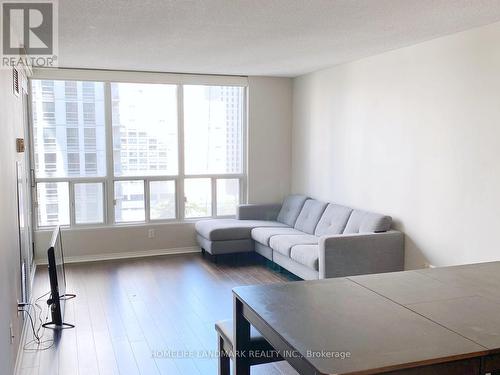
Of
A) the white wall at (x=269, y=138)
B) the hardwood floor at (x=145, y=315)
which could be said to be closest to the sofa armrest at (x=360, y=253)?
the hardwood floor at (x=145, y=315)

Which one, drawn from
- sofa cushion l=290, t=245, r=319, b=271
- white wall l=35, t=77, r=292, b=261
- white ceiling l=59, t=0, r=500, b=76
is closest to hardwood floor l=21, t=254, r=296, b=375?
white wall l=35, t=77, r=292, b=261

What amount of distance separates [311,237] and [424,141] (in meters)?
1.71

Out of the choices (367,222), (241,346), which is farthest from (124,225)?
(241,346)

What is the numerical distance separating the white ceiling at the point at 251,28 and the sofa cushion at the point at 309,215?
68.7 inches

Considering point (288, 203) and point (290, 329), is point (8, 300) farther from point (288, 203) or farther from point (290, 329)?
point (288, 203)

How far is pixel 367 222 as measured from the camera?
486cm

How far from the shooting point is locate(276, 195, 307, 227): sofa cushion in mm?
6291

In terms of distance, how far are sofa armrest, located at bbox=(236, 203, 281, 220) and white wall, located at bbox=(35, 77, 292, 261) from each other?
28cm

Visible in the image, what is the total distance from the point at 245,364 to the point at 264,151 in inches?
192

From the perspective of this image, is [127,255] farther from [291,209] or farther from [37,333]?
[37,333]

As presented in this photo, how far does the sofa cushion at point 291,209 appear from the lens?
6.29 m

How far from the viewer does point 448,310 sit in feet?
6.32

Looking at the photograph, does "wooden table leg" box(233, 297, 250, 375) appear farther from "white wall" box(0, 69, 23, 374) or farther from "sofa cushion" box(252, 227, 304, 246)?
"sofa cushion" box(252, 227, 304, 246)

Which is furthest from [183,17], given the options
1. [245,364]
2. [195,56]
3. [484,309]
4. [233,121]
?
[233,121]
